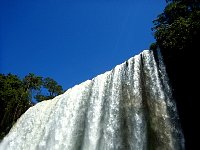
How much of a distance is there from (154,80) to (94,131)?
3.45 metres

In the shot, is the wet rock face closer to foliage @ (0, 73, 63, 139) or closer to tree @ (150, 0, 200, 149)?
tree @ (150, 0, 200, 149)

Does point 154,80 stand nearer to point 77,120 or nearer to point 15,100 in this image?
point 77,120

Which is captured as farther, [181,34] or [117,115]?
[181,34]

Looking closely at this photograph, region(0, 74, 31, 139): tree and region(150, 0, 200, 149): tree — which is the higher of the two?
region(0, 74, 31, 139): tree

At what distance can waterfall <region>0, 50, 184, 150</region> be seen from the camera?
44.4ft

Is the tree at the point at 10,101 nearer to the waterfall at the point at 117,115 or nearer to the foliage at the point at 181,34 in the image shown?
the waterfall at the point at 117,115

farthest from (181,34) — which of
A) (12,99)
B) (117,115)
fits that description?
(12,99)

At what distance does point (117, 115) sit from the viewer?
14727 mm

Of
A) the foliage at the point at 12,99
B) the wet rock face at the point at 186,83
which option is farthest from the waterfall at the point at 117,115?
the foliage at the point at 12,99

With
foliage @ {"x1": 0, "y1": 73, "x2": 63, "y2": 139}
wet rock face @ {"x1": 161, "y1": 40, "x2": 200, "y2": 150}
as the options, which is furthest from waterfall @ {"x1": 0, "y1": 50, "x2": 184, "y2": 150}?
foliage @ {"x1": 0, "y1": 73, "x2": 63, "y2": 139}

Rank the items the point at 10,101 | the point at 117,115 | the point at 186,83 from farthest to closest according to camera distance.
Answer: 1. the point at 10,101
2. the point at 186,83
3. the point at 117,115

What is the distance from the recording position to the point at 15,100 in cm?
2342

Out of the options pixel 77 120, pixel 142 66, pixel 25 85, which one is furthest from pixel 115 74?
pixel 25 85

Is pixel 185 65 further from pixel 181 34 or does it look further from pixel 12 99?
pixel 12 99
